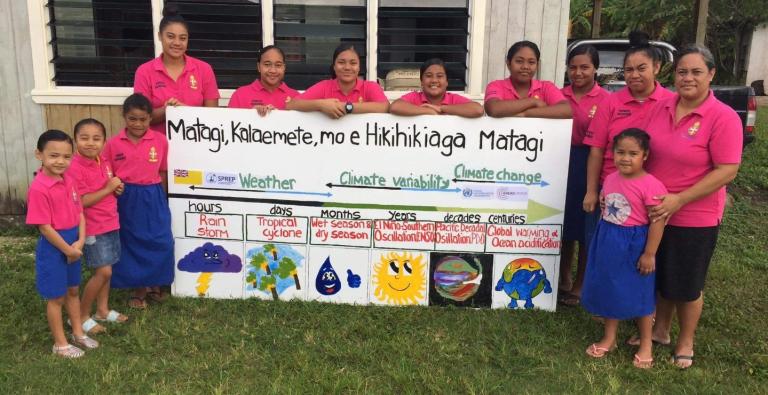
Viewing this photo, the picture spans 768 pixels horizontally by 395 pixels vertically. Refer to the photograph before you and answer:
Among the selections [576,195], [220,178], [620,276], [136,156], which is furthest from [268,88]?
[620,276]

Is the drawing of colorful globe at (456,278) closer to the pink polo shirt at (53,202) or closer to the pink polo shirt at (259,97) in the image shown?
the pink polo shirt at (259,97)

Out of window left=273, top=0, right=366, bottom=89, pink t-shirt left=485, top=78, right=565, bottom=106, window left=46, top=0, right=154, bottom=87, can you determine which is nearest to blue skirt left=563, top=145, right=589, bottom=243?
pink t-shirt left=485, top=78, right=565, bottom=106

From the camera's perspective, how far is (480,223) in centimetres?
386

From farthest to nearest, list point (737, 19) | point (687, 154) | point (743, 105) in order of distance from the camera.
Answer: point (737, 19), point (743, 105), point (687, 154)

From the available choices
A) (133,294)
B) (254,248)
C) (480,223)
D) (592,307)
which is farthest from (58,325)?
(592,307)

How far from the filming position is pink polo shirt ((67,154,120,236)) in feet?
11.0

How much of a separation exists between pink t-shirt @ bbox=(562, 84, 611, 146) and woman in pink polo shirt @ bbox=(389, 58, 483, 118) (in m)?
0.65

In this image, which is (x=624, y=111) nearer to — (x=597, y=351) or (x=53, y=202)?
(x=597, y=351)

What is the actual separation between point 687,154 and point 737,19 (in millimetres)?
22718

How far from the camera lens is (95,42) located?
5434mm

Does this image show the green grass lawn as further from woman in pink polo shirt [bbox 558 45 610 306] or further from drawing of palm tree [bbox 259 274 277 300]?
woman in pink polo shirt [bbox 558 45 610 306]

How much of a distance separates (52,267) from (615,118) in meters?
3.21

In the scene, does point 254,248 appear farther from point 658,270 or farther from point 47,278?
point 658,270

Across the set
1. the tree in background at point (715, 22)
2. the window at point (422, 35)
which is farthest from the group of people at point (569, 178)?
the tree in background at point (715, 22)
